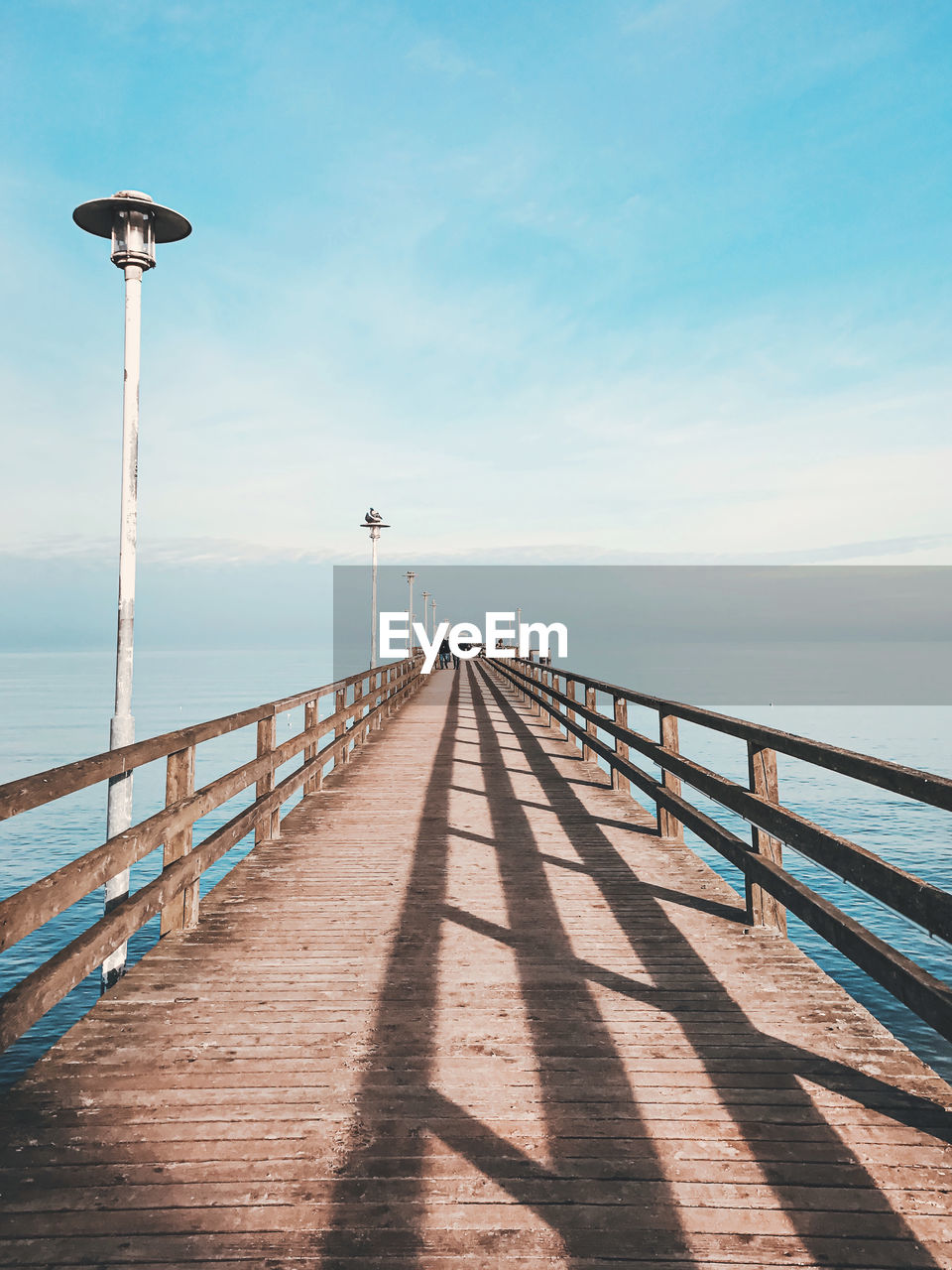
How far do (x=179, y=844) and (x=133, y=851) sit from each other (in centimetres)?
83

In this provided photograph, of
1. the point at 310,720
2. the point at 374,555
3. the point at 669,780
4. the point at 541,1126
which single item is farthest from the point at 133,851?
the point at 374,555

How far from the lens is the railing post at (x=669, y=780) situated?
260 inches

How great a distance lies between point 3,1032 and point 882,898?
3173 millimetres

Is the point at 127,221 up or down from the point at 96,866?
up

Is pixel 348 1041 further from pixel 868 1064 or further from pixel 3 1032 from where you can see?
pixel 868 1064

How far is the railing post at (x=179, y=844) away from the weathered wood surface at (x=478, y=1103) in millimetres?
110

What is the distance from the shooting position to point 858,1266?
234cm

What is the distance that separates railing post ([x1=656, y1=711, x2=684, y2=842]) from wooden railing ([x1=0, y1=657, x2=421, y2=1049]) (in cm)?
321

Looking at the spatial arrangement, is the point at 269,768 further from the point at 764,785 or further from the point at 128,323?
the point at 764,785

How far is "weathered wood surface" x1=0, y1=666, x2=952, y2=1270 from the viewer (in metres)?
2.46

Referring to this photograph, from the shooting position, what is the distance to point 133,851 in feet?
13.2

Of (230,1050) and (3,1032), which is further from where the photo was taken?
(230,1050)

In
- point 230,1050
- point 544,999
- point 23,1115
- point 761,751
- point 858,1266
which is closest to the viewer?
point 858,1266

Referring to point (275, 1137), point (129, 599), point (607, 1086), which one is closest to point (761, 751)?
point (607, 1086)
